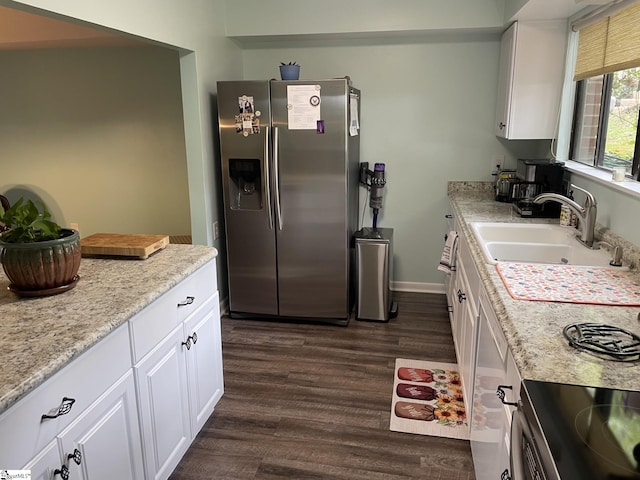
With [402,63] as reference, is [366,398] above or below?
below

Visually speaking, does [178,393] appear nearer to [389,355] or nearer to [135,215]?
[389,355]

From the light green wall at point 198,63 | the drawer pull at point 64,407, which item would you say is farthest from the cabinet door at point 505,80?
the drawer pull at point 64,407

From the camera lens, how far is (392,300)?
4031 millimetres

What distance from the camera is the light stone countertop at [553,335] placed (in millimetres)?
1169

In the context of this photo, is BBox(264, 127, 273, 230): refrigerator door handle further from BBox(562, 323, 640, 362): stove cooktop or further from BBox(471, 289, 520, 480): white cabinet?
BBox(562, 323, 640, 362): stove cooktop

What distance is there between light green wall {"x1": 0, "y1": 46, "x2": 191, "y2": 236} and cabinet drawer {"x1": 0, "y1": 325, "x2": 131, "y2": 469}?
3.34 m

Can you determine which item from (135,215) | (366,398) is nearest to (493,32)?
(366,398)

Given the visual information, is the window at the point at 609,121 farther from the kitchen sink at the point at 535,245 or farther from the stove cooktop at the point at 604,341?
the stove cooktop at the point at 604,341

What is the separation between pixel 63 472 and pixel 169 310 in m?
0.72

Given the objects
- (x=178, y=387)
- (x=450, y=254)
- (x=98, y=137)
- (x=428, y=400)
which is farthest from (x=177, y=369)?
(x=98, y=137)

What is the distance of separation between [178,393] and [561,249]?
76.1 inches

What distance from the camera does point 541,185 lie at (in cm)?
317

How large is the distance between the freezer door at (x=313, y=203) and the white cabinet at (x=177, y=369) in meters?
1.19

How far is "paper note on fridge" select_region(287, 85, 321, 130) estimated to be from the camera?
328 cm
